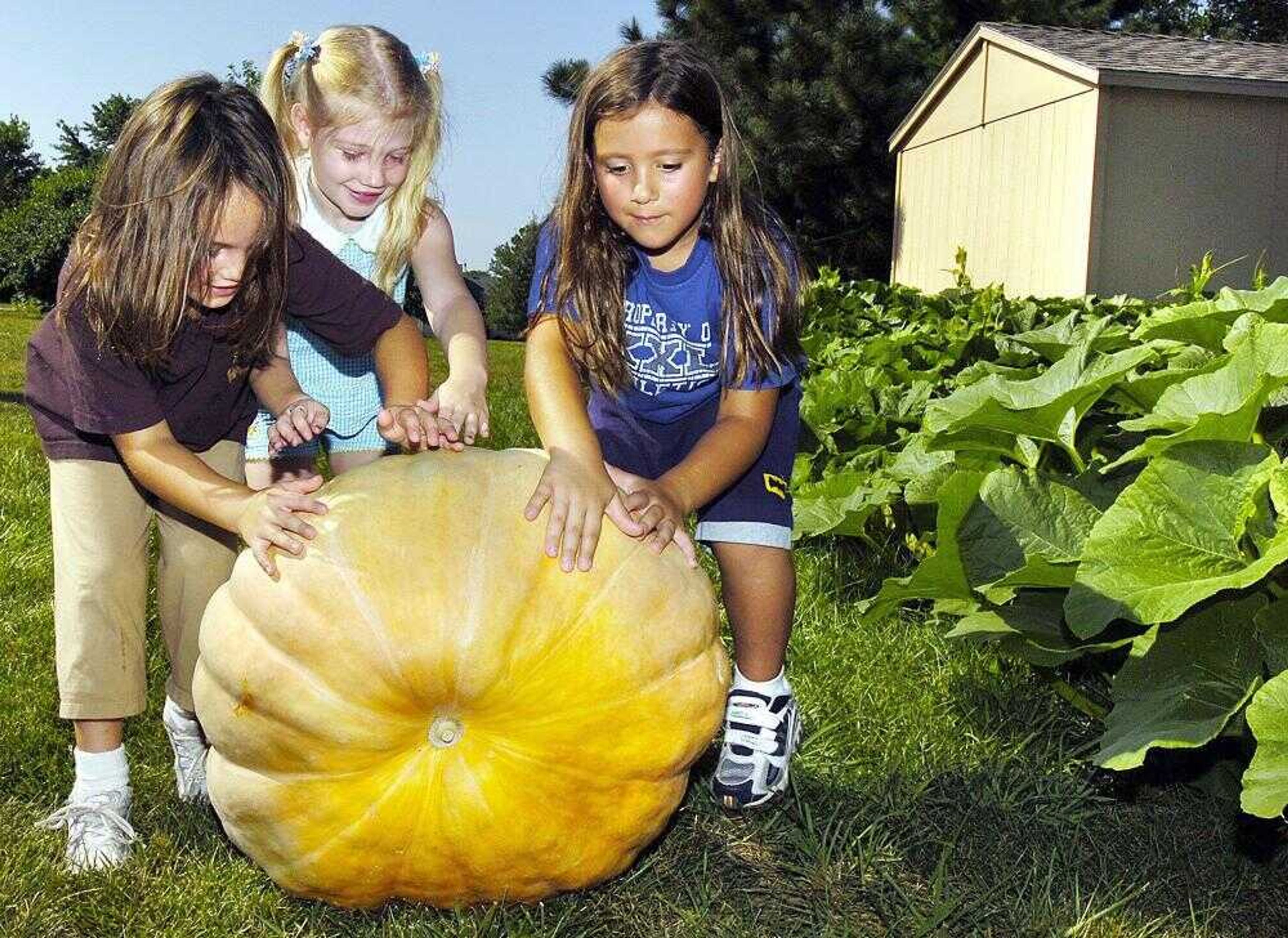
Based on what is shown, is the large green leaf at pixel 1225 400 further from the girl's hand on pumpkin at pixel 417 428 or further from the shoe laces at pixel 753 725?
the girl's hand on pumpkin at pixel 417 428

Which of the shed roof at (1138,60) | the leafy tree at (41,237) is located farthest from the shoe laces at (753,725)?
the leafy tree at (41,237)

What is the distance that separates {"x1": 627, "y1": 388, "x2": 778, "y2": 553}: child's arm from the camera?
6.47 ft

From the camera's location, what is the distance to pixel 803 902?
2041 millimetres

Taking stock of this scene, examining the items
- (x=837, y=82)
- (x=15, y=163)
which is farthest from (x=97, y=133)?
(x=837, y=82)

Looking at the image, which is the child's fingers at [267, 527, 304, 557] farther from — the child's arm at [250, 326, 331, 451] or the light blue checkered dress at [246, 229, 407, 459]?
the light blue checkered dress at [246, 229, 407, 459]

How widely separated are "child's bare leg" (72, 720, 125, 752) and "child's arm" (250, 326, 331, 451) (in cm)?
57

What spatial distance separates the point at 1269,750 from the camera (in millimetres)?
1757

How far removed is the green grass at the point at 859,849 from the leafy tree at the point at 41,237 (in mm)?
38975

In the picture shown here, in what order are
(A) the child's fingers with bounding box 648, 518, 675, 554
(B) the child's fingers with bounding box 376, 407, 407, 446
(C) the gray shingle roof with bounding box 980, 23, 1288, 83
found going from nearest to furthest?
(A) the child's fingers with bounding box 648, 518, 675, 554 < (B) the child's fingers with bounding box 376, 407, 407, 446 < (C) the gray shingle roof with bounding box 980, 23, 1288, 83

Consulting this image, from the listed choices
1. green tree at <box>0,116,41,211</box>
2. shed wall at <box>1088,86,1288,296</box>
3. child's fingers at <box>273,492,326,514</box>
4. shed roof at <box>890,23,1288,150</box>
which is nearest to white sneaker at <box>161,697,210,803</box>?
child's fingers at <box>273,492,326,514</box>

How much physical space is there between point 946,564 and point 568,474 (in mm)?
814

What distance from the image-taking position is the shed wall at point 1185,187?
13.2m

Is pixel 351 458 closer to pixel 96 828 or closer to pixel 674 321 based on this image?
pixel 674 321

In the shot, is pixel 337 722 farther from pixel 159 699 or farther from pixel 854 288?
pixel 854 288
